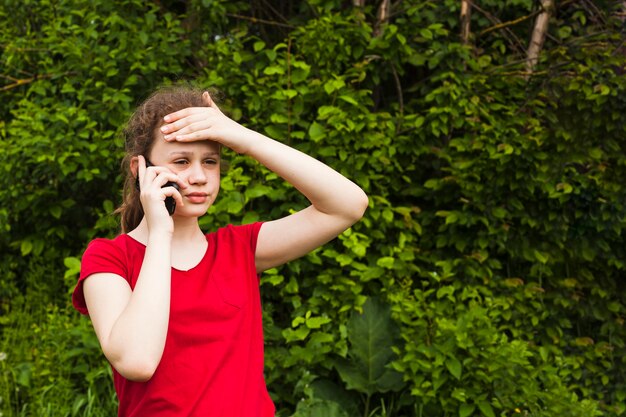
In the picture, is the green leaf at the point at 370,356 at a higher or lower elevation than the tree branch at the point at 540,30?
lower

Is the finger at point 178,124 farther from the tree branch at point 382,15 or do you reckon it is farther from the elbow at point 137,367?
the tree branch at point 382,15

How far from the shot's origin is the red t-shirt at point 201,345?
192 centimetres

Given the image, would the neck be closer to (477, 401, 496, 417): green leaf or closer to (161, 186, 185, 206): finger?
(161, 186, 185, 206): finger

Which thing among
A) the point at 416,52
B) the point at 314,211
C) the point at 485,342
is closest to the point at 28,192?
the point at 416,52

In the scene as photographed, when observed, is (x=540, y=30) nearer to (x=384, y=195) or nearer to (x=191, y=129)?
(x=384, y=195)

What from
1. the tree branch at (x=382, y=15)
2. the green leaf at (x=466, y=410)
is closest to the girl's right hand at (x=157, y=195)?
the green leaf at (x=466, y=410)

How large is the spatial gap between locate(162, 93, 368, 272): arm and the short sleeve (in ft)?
0.98

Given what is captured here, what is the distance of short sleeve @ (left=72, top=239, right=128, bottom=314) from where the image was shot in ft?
6.31

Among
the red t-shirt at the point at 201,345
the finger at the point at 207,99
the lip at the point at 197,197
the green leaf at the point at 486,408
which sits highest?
the finger at the point at 207,99

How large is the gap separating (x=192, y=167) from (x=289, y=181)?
0.89ft

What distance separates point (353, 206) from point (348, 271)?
2.43 metres

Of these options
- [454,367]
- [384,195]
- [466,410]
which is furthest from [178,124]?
[384,195]

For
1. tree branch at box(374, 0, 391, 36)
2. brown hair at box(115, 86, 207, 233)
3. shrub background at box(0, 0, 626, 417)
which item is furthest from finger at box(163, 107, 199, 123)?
tree branch at box(374, 0, 391, 36)

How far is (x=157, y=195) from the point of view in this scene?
1.94 m
